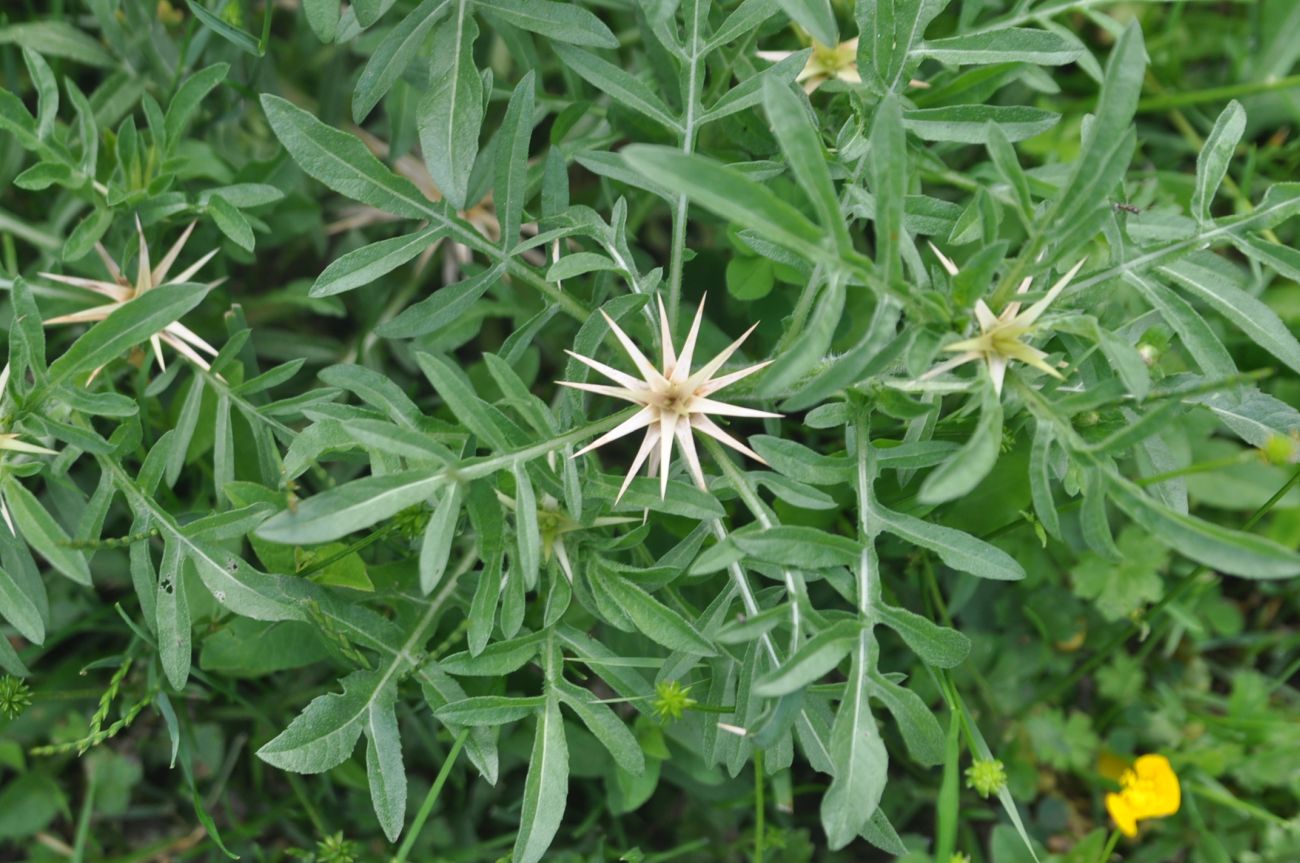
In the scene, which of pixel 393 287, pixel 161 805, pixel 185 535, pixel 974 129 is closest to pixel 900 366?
pixel 974 129

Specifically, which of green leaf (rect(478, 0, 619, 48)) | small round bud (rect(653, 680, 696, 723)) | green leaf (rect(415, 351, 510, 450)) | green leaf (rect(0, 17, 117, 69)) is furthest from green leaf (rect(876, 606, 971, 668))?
green leaf (rect(0, 17, 117, 69))

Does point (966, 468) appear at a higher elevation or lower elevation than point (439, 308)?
higher

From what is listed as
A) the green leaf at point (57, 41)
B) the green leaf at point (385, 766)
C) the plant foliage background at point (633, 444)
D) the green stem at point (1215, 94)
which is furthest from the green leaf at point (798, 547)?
the green leaf at point (57, 41)

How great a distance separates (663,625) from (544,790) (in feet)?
1.22

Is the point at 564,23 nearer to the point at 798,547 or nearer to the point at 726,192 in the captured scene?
the point at 726,192

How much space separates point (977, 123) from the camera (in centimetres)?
209

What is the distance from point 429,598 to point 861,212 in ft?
3.86

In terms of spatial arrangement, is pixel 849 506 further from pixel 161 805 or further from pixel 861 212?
pixel 161 805

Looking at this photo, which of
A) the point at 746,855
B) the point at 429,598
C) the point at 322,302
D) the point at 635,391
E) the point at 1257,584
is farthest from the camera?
the point at 1257,584

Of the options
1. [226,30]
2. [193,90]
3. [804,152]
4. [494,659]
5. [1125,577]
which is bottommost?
[1125,577]

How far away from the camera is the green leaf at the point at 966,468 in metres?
1.51

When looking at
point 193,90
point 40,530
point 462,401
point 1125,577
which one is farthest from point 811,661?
point 193,90

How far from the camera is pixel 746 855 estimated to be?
301cm

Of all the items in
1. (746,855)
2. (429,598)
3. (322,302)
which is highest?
(322,302)
